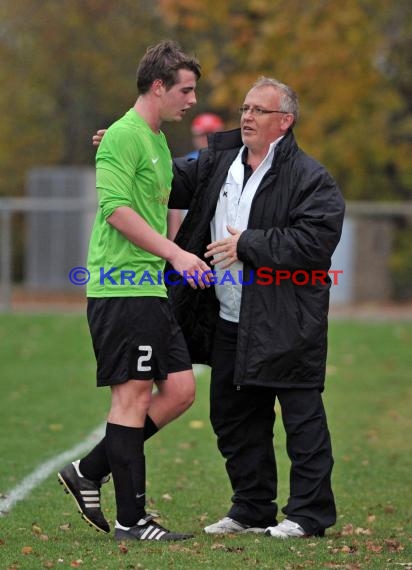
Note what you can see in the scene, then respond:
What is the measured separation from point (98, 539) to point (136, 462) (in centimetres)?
41

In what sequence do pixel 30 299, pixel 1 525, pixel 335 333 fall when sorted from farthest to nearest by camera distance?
pixel 30 299 → pixel 335 333 → pixel 1 525

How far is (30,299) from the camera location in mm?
21547

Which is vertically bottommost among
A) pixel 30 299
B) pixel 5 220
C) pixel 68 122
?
pixel 30 299

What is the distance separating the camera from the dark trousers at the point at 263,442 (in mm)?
5938

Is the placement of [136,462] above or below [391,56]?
below

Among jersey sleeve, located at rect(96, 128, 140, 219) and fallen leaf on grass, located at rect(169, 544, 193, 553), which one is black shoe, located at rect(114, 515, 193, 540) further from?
jersey sleeve, located at rect(96, 128, 140, 219)

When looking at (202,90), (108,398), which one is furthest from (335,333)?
(202,90)

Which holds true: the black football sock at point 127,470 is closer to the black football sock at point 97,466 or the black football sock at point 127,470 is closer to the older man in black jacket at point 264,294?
Result: the black football sock at point 97,466

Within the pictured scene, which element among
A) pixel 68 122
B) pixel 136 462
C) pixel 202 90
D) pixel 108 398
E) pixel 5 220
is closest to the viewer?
pixel 136 462

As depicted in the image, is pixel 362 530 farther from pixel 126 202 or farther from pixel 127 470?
pixel 126 202

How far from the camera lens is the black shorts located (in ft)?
18.4

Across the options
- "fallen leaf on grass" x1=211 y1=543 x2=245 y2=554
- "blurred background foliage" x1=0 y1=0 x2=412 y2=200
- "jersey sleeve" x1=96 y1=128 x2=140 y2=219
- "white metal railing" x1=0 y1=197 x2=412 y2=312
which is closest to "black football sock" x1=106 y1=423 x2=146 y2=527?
"fallen leaf on grass" x1=211 y1=543 x2=245 y2=554

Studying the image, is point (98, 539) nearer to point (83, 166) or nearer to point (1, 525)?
point (1, 525)

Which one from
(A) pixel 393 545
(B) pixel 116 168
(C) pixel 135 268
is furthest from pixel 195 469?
(B) pixel 116 168
